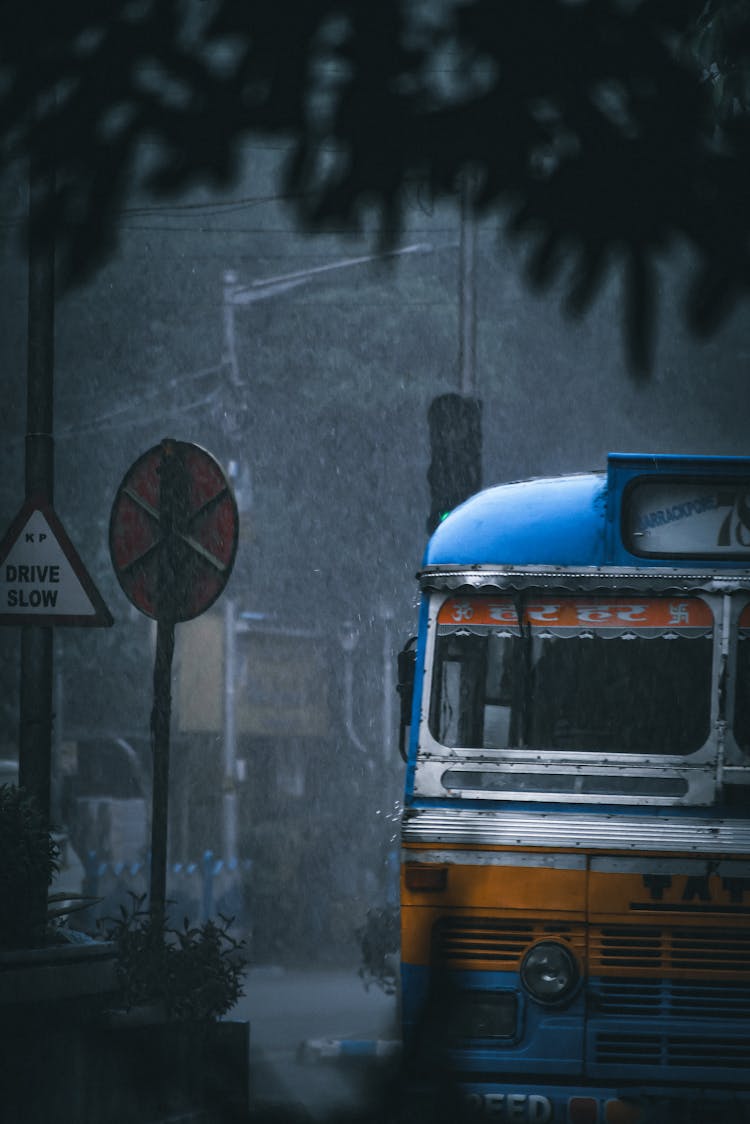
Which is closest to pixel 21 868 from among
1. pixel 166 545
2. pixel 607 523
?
pixel 166 545

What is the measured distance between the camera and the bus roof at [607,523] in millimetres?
6219

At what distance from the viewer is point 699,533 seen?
20.5 ft

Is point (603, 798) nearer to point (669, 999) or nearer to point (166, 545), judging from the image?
point (669, 999)

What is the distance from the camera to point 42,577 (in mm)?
7598

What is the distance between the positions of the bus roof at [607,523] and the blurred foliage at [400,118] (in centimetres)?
467

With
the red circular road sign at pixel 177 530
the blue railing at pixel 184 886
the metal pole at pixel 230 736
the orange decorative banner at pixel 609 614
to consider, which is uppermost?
the red circular road sign at pixel 177 530

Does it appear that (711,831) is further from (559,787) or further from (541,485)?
(541,485)

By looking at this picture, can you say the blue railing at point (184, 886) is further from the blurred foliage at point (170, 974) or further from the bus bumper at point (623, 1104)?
the bus bumper at point (623, 1104)

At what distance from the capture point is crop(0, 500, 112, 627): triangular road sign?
24.8 ft

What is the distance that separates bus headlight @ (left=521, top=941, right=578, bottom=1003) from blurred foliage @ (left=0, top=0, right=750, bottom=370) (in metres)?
4.69

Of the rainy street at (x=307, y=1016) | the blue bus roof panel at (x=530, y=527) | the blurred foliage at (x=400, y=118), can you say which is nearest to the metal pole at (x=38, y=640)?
the rainy street at (x=307, y=1016)

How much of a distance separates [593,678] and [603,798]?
42cm

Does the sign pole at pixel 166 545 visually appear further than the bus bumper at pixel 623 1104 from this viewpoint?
Yes

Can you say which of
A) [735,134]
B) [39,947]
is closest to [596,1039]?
[39,947]
